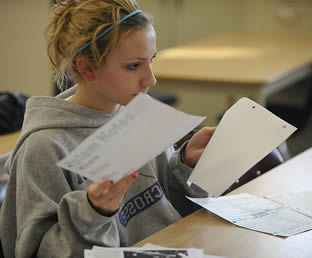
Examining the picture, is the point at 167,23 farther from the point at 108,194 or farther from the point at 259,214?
the point at 108,194

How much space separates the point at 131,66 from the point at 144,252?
16.2 inches

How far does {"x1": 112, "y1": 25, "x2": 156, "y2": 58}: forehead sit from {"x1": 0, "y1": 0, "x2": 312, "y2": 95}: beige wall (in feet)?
10.6

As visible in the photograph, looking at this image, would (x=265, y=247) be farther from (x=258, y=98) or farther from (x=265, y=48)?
(x=265, y=48)

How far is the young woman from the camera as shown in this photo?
47.9 inches

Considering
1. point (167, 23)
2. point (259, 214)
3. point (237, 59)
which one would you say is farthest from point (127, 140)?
point (167, 23)

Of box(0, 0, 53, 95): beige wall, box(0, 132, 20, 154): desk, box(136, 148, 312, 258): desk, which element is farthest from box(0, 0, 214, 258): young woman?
box(0, 0, 53, 95): beige wall

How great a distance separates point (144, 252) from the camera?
3.80 feet

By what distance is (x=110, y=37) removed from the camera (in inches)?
51.2

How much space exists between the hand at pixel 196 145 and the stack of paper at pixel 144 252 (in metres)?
0.37

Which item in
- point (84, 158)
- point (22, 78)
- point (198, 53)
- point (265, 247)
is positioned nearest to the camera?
point (84, 158)

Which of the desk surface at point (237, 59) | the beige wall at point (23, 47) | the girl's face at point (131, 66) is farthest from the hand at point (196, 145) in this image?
the beige wall at point (23, 47)

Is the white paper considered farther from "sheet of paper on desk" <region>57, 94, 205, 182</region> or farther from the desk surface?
the desk surface

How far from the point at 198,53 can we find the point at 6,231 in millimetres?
2706

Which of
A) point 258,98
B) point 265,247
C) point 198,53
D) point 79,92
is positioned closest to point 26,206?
point 79,92
